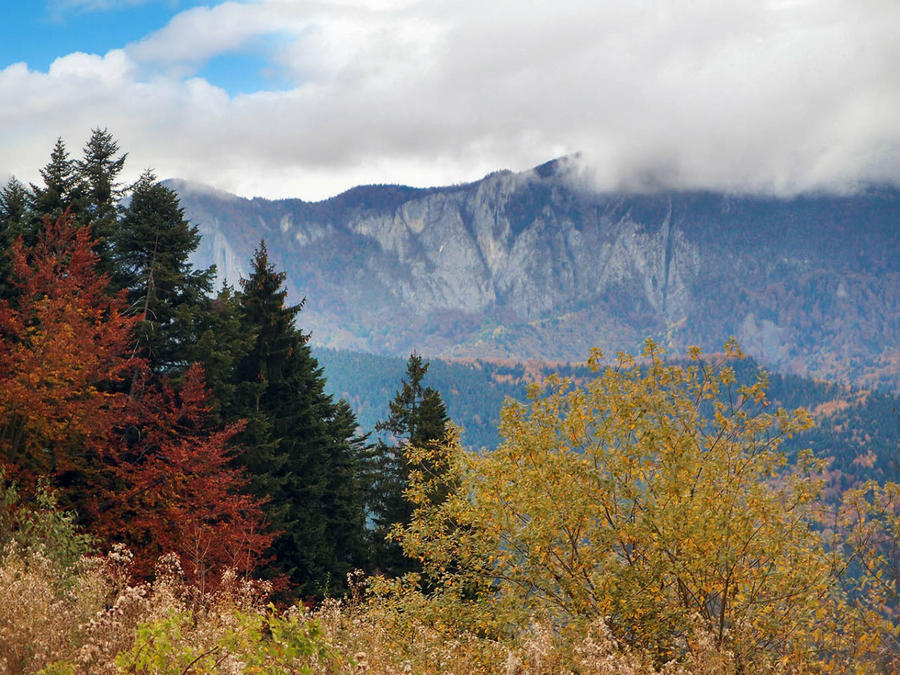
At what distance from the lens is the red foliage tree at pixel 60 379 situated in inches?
686

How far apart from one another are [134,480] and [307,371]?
1179 centimetres

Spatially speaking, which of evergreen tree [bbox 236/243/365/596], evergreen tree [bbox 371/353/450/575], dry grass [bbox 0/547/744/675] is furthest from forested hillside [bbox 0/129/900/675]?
evergreen tree [bbox 371/353/450/575]

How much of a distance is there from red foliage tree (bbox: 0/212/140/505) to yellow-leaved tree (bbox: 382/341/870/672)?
10.1m

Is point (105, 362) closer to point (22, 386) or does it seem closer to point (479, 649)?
point (22, 386)

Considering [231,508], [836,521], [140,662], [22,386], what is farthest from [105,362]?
[836,521]

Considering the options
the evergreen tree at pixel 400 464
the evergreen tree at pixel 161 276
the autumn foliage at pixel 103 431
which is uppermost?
the evergreen tree at pixel 161 276

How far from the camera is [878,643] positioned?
9344mm

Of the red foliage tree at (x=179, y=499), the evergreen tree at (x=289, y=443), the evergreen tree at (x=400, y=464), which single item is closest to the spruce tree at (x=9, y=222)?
the red foliage tree at (x=179, y=499)

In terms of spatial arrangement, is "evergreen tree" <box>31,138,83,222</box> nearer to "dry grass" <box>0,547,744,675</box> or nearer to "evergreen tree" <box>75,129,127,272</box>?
"evergreen tree" <box>75,129,127,272</box>

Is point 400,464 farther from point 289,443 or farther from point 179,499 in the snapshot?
point 179,499

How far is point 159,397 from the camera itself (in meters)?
22.6

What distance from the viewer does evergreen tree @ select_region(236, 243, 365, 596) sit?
27.5 meters

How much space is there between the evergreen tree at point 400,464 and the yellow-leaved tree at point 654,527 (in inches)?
867

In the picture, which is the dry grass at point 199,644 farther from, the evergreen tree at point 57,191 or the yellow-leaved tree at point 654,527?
the evergreen tree at point 57,191
